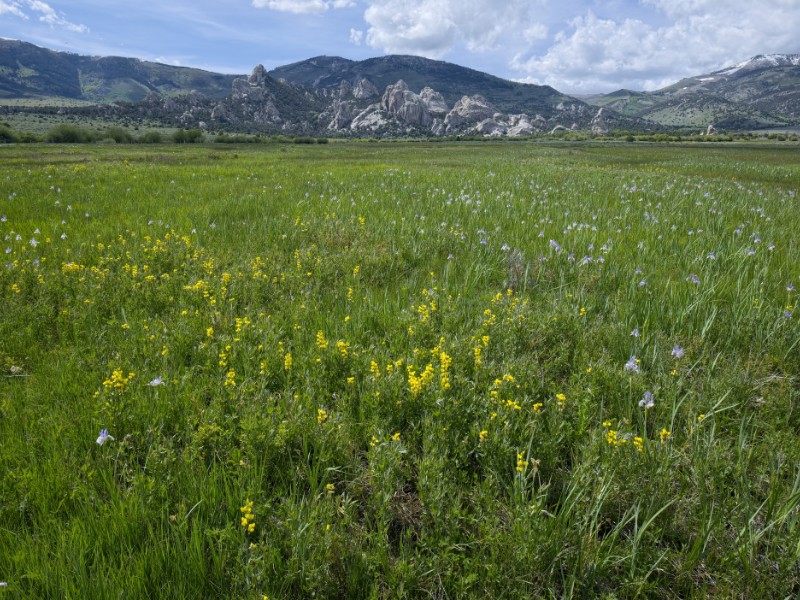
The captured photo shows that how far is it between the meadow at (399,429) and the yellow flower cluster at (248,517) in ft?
0.10

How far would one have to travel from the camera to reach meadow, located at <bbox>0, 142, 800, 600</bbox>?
184 cm

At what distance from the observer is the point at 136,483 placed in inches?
82.4

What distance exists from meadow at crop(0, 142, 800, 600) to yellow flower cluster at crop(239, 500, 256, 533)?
3 centimetres

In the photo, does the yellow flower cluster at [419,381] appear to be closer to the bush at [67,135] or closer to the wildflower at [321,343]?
the wildflower at [321,343]

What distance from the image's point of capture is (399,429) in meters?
2.76

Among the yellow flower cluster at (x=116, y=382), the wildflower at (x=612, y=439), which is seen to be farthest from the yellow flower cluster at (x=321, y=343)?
the wildflower at (x=612, y=439)

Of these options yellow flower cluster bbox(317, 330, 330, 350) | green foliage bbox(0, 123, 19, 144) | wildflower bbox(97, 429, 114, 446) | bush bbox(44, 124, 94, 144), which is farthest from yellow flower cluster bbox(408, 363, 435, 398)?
green foliage bbox(0, 123, 19, 144)

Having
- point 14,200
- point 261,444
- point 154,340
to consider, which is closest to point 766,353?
point 261,444

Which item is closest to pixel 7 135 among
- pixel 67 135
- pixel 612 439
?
pixel 67 135

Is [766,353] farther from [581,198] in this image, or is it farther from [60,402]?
[581,198]

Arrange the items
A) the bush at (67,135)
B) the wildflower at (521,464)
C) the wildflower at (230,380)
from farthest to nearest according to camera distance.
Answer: the bush at (67,135) < the wildflower at (230,380) < the wildflower at (521,464)

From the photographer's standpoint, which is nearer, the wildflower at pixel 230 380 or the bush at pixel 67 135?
the wildflower at pixel 230 380

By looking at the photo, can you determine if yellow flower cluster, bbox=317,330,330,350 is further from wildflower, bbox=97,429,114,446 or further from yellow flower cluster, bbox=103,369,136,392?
wildflower, bbox=97,429,114,446

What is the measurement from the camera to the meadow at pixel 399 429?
1.84 metres
